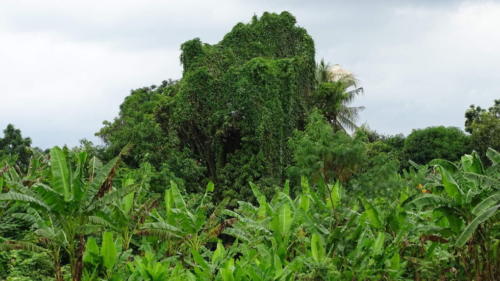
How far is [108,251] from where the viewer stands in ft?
30.0

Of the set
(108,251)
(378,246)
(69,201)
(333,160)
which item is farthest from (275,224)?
(333,160)

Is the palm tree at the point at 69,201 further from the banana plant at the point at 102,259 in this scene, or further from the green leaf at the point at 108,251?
the green leaf at the point at 108,251

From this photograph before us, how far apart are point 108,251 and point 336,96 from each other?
64.4 feet

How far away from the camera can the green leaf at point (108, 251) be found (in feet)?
29.7

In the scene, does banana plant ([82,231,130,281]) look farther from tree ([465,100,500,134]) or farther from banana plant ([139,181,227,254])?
tree ([465,100,500,134])

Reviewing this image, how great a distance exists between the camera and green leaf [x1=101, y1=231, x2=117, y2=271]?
29.7 feet

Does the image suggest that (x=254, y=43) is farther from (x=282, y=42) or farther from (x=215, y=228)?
(x=215, y=228)

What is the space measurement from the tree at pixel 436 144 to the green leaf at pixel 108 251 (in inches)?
982

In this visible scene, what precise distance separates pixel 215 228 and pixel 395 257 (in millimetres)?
4122

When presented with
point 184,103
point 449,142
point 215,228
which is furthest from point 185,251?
point 449,142

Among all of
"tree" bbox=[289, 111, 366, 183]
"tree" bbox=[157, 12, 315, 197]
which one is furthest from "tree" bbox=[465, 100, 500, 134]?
"tree" bbox=[289, 111, 366, 183]

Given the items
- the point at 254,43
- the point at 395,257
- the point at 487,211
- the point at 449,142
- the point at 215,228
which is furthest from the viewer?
the point at 449,142

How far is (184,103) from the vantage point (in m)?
24.8

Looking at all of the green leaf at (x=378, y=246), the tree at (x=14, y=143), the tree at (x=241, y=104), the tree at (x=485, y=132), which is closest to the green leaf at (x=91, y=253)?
the green leaf at (x=378, y=246)
